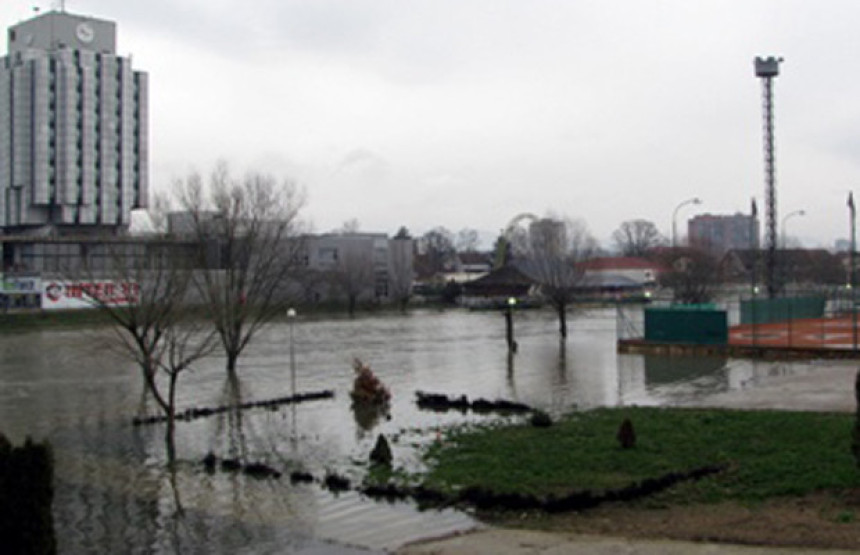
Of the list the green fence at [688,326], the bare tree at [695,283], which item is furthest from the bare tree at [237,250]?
the bare tree at [695,283]

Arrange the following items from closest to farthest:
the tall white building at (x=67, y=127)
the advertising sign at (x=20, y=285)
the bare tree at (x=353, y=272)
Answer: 1. the advertising sign at (x=20, y=285)
2. the bare tree at (x=353, y=272)
3. the tall white building at (x=67, y=127)

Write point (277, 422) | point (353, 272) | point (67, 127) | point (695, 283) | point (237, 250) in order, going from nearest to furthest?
1. point (277, 422)
2. point (237, 250)
3. point (695, 283)
4. point (67, 127)
5. point (353, 272)


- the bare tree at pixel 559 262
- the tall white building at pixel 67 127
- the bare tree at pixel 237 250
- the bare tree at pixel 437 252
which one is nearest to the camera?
the bare tree at pixel 237 250

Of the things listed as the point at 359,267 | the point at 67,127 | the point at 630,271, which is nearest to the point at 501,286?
the point at 359,267

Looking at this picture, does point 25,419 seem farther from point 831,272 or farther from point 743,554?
point 831,272

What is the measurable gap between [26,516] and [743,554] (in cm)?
809

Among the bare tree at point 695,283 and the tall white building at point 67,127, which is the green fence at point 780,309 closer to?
the bare tree at point 695,283

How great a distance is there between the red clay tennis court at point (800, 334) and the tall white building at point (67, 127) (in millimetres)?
74078

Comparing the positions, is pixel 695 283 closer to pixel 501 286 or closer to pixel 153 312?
pixel 501 286

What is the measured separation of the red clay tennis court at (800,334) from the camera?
3856 cm

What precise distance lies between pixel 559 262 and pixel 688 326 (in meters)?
27.4

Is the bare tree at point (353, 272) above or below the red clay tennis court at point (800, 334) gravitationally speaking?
above

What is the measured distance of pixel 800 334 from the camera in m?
44.4

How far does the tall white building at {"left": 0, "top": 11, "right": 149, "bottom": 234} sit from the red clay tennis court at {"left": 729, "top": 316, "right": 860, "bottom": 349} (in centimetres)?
7408
